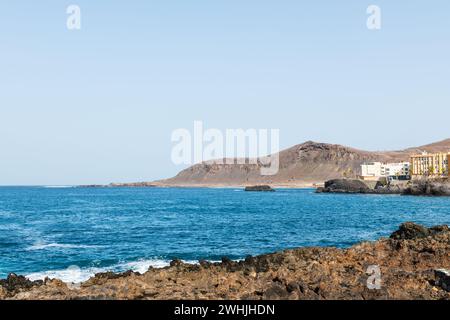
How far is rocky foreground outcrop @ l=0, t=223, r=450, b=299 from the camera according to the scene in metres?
14.1

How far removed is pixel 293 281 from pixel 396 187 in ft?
503

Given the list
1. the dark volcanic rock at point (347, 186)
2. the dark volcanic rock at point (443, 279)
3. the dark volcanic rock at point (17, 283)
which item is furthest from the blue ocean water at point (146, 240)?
the dark volcanic rock at point (347, 186)

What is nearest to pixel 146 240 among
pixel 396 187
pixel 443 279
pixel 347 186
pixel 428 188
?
pixel 443 279

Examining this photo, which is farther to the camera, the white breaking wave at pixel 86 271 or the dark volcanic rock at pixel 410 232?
the dark volcanic rock at pixel 410 232

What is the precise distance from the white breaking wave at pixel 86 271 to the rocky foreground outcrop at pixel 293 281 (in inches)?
220

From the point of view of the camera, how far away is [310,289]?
577 inches

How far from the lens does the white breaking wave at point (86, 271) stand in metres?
26.9

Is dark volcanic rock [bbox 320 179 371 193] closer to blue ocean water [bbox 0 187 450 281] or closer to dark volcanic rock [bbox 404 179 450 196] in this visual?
dark volcanic rock [bbox 404 179 450 196]

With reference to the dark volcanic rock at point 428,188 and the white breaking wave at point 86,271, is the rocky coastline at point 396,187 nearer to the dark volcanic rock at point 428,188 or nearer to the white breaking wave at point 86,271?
the dark volcanic rock at point 428,188

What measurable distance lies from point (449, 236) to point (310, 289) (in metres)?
15.2

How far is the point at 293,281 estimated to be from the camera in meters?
15.1
